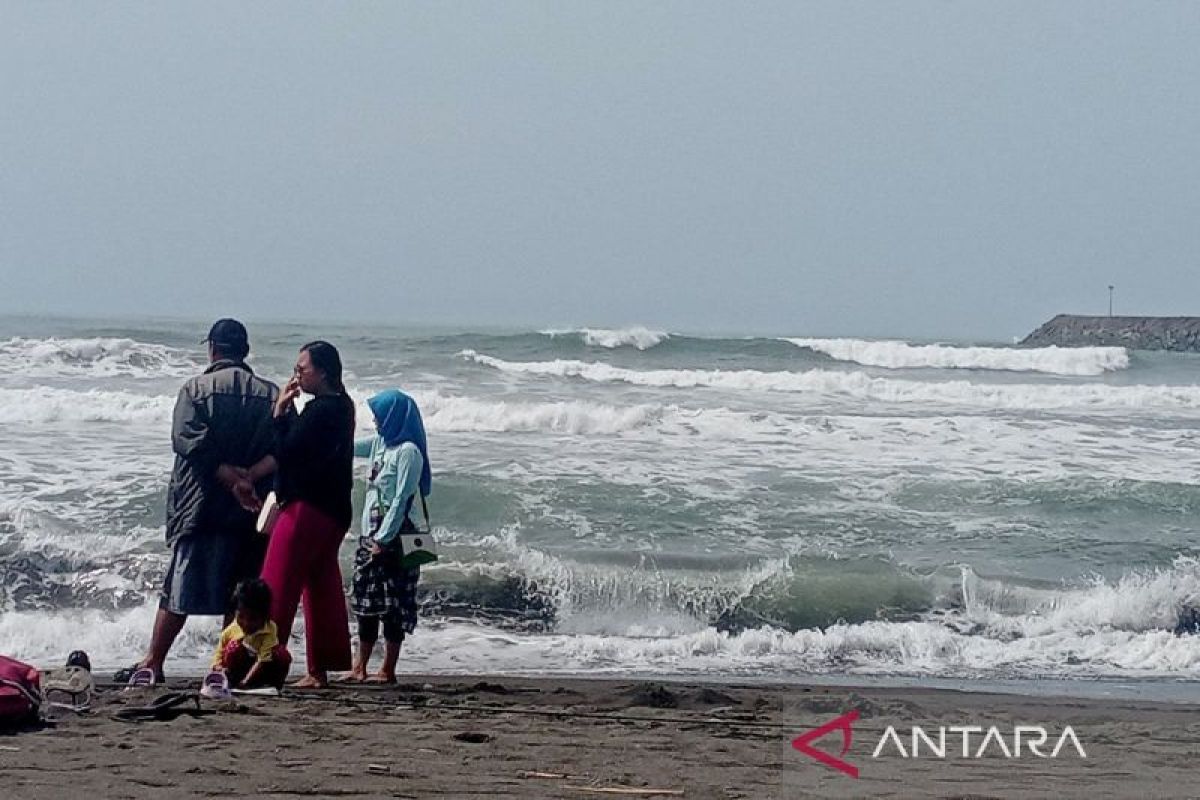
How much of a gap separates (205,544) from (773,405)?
1484cm

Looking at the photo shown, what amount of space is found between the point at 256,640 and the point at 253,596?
237 mm

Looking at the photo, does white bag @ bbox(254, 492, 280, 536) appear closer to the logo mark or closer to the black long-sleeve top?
the black long-sleeve top

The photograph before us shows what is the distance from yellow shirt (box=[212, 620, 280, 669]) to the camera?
614cm

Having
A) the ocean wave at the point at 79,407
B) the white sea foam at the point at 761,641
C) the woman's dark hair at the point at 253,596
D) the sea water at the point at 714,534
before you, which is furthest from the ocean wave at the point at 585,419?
the woman's dark hair at the point at 253,596

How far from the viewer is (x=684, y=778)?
15.6 feet

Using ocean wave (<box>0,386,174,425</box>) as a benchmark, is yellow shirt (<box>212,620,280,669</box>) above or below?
below

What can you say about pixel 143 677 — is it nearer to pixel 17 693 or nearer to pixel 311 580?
pixel 311 580

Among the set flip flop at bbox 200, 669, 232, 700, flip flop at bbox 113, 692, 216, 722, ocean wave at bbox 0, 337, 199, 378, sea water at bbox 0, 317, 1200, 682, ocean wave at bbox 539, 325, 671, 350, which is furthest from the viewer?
ocean wave at bbox 539, 325, 671, 350

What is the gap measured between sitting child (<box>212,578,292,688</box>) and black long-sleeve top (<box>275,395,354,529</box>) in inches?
17.6

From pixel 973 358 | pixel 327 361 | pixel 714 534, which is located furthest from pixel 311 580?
pixel 973 358

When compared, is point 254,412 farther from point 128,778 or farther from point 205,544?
point 128,778

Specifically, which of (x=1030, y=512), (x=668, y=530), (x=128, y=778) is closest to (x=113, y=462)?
(x=668, y=530)

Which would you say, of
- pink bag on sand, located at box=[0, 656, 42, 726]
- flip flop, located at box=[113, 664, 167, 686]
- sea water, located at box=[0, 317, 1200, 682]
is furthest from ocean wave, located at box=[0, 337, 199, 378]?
pink bag on sand, located at box=[0, 656, 42, 726]

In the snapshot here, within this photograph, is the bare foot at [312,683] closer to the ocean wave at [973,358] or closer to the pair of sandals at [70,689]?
the pair of sandals at [70,689]
